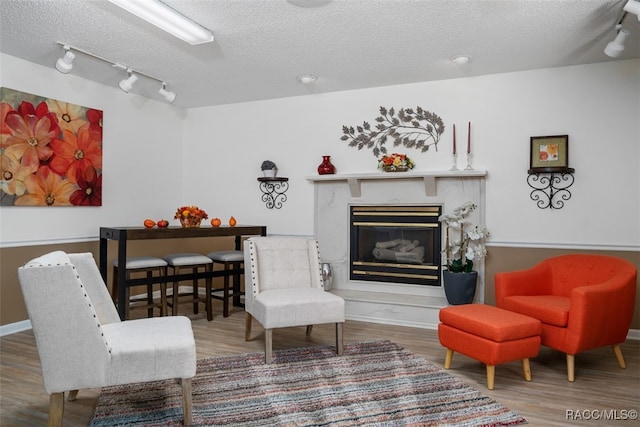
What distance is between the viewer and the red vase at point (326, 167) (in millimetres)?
4805

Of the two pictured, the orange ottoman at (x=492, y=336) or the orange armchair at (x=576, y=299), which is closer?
the orange ottoman at (x=492, y=336)

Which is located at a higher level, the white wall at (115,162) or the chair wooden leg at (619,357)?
the white wall at (115,162)

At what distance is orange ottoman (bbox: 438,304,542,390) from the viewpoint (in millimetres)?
2646

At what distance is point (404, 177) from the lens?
14.8ft

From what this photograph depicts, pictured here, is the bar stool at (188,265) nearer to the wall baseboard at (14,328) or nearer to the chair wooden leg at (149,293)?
the chair wooden leg at (149,293)

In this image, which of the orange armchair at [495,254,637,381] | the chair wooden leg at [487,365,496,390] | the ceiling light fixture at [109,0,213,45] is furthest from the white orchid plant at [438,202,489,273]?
the ceiling light fixture at [109,0,213,45]

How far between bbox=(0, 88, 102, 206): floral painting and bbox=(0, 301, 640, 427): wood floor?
1270 millimetres

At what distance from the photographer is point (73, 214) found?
432cm

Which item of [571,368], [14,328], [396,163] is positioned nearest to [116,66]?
[14,328]

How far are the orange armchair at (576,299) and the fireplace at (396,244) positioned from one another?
113 cm

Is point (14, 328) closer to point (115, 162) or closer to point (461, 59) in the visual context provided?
point (115, 162)

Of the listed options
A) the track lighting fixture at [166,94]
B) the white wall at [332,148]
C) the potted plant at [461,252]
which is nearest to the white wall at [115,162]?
the white wall at [332,148]

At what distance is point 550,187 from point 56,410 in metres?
4.05

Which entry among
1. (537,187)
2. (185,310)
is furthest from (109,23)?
(537,187)
